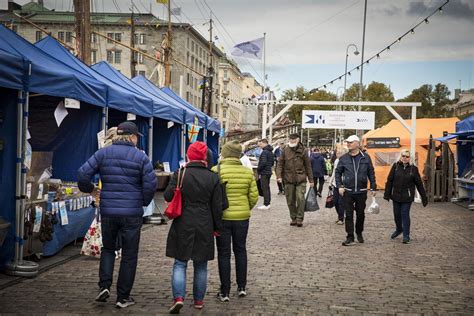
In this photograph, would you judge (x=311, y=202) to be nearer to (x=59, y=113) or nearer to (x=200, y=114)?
(x=59, y=113)

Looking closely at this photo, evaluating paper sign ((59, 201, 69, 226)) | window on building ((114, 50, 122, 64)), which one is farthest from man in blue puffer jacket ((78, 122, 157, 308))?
window on building ((114, 50, 122, 64))

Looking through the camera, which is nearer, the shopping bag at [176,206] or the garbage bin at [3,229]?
the shopping bag at [176,206]

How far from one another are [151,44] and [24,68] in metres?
76.3

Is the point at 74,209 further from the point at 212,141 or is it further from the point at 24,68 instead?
the point at 212,141

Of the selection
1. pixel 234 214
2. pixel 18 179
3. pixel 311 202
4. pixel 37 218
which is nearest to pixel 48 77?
pixel 18 179

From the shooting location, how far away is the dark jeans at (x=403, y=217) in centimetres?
1152

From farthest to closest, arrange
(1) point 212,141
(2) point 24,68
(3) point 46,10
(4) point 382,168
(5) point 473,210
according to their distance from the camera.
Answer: (3) point 46,10
(4) point 382,168
(1) point 212,141
(5) point 473,210
(2) point 24,68

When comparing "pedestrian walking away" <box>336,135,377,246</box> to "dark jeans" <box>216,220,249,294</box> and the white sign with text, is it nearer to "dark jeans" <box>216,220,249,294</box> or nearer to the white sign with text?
"dark jeans" <box>216,220,249,294</box>

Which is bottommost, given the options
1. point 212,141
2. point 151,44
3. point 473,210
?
point 473,210

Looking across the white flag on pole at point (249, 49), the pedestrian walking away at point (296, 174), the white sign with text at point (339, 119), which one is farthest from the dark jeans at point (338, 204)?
the white flag on pole at point (249, 49)

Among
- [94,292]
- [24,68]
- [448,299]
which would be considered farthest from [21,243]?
[448,299]

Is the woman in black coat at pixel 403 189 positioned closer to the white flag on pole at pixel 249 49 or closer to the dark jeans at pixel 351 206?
the dark jeans at pixel 351 206

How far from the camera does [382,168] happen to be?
2939 centimetres

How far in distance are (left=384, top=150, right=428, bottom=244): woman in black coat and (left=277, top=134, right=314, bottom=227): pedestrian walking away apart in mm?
2118
